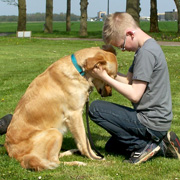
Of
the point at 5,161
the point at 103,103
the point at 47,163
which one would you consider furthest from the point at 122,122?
the point at 5,161

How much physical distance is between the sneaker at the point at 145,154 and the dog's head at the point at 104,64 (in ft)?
2.78

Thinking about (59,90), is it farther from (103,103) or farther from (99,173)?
(99,173)

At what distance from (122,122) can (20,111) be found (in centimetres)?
124

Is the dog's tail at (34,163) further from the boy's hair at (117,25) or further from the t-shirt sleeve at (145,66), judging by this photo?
the boy's hair at (117,25)

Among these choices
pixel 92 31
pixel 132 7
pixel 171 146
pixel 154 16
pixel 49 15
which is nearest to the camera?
pixel 171 146

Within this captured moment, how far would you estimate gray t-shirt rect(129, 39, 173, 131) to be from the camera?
4.30 metres

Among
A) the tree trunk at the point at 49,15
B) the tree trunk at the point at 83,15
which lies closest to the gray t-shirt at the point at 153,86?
the tree trunk at the point at 83,15

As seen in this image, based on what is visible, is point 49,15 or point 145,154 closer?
point 145,154

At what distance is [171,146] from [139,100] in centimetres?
82

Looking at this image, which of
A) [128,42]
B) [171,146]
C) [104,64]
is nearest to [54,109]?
[104,64]

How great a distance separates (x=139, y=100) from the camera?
4.50m

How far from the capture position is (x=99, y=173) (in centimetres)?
423

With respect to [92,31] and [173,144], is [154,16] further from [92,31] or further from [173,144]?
[173,144]

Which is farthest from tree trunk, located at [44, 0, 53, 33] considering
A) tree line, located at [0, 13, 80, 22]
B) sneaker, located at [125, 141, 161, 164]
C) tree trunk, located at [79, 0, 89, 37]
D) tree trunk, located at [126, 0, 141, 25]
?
tree line, located at [0, 13, 80, 22]
